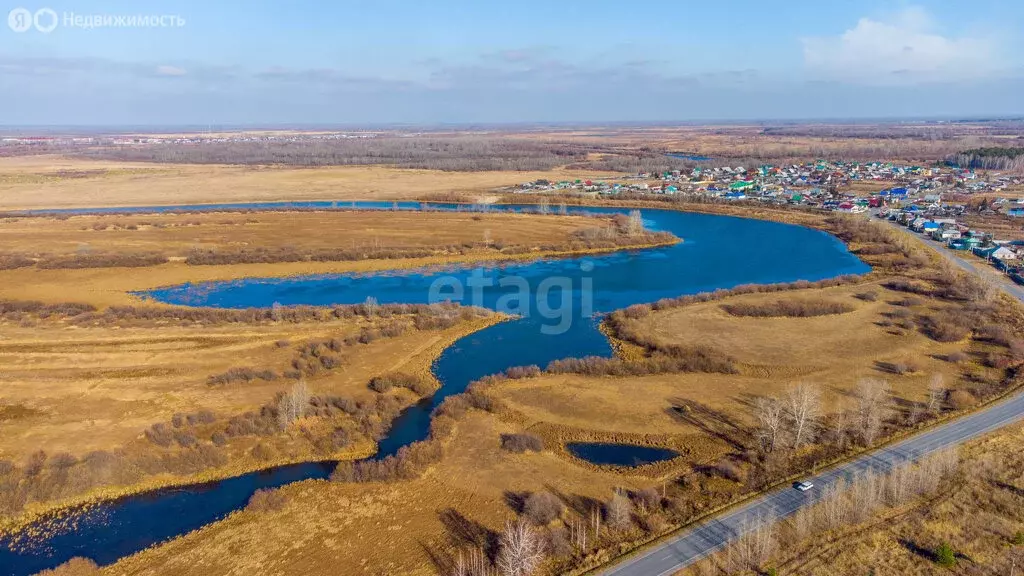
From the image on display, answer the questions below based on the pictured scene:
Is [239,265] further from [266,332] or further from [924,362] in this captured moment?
[924,362]

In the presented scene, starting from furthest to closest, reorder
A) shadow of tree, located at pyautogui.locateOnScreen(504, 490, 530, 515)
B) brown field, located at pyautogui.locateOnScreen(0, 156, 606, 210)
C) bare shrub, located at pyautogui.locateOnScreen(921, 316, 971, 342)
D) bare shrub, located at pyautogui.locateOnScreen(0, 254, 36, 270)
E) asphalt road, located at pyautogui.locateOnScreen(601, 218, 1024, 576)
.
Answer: brown field, located at pyautogui.locateOnScreen(0, 156, 606, 210)
bare shrub, located at pyautogui.locateOnScreen(0, 254, 36, 270)
bare shrub, located at pyautogui.locateOnScreen(921, 316, 971, 342)
shadow of tree, located at pyautogui.locateOnScreen(504, 490, 530, 515)
asphalt road, located at pyautogui.locateOnScreen(601, 218, 1024, 576)

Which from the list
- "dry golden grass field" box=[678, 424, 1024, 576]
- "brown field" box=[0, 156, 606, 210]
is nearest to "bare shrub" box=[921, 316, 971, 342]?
"dry golden grass field" box=[678, 424, 1024, 576]

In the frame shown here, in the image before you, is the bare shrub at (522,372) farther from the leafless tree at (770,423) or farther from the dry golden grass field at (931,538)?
the dry golden grass field at (931,538)

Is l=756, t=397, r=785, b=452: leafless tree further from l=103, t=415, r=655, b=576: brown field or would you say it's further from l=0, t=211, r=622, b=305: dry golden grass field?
l=0, t=211, r=622, b=305: dry golden grass field

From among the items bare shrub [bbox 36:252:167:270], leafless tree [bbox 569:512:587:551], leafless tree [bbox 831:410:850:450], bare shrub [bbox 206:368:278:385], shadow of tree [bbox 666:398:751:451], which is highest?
bare shrub [bbox 36:252:167:270]

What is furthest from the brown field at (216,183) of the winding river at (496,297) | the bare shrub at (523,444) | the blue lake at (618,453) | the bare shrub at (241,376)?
the blue lake at (618,453)

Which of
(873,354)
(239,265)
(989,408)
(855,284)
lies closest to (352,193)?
(239,265)

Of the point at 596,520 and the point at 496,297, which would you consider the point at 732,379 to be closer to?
the point at 596,520

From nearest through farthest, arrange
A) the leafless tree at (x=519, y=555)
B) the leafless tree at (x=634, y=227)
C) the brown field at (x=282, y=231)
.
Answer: the leafless tree at (x=519, y=555) < the brown field at (x=282, y=231) < the leafless tree at (x=634, y=227)
